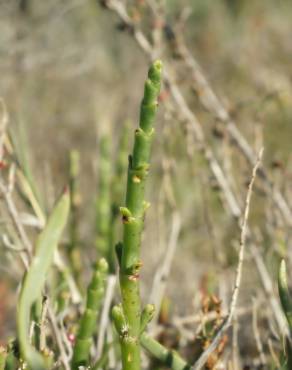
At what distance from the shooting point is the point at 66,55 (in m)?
3.05

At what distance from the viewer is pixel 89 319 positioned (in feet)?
3.18

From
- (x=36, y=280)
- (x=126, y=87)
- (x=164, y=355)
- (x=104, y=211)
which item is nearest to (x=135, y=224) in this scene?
(x=36, y=280)

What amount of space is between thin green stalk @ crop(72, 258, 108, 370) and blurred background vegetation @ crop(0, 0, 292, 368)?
1.37 m

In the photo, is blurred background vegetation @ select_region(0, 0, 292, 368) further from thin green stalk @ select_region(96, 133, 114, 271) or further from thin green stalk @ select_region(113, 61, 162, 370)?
thin green stalk @ select_region(113, 61, 162, 370)

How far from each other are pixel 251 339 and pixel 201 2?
6032 millimetres

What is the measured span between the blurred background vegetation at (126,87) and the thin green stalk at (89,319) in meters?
1.37

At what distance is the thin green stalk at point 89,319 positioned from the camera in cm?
95

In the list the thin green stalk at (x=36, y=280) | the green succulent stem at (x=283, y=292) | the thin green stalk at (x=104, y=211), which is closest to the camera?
the thin green stalk at (x=36, y=280)

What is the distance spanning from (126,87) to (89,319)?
5.55 m

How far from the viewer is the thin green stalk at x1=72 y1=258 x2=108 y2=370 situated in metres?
0.95

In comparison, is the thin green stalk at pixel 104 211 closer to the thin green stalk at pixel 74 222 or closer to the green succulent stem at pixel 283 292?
the thin green stalk at pixel 74 222

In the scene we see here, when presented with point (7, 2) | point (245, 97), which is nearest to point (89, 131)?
point (245, 97)

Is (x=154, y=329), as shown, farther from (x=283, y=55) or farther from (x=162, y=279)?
(x=283, y=55)

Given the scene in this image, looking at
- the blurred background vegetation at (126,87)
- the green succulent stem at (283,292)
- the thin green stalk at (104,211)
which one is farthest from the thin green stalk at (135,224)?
the blurred background vegetation at (126,87)
